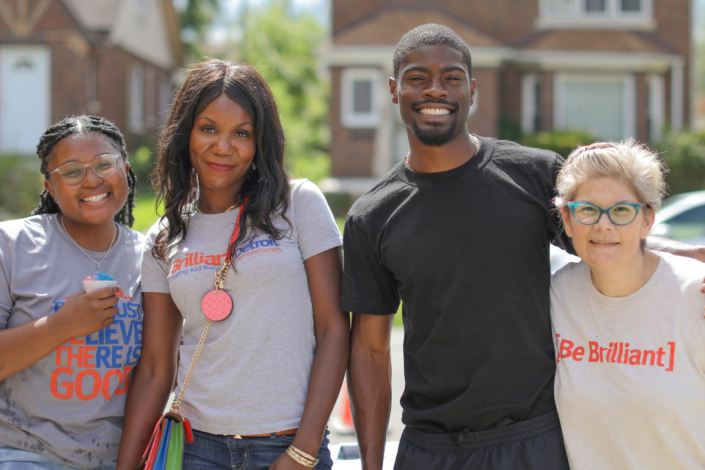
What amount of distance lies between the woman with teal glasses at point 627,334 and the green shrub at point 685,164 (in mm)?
15733

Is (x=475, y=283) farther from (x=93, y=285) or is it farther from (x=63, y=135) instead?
(x=63, y=135)

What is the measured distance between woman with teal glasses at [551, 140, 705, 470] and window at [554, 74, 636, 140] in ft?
58.0

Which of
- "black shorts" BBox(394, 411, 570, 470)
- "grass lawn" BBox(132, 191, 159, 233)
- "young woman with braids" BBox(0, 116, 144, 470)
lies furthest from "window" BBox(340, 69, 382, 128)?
"black shorts" BBox(394, 411, 570, 470)

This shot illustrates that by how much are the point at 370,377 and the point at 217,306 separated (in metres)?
0.72

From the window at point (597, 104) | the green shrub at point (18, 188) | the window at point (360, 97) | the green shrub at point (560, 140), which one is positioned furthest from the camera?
the window at point (597, 104)

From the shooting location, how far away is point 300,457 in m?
2.37

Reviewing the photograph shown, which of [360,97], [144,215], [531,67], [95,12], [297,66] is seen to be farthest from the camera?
[297,66]

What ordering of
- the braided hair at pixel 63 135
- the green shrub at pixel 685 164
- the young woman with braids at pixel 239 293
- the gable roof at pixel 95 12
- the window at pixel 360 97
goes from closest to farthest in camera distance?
the young woman with braids at pixel 239 293 < the braided hair at pixel 63 135 < the green shrub at pixel 685 164 < the window at pixel 360 97 < the gable roof at pixel 95 12

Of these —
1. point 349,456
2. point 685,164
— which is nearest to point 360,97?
point 685,164

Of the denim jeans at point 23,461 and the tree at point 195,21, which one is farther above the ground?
the tree at point 195,21

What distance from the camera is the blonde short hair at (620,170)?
2287 millimetres

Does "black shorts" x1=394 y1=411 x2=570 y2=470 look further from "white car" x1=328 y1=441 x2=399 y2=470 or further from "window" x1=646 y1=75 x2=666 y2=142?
"window" x1=646 y1=75 x2=666 y2=142

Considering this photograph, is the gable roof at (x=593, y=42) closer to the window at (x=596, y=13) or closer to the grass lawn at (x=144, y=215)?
the window at (x=596, y=13)

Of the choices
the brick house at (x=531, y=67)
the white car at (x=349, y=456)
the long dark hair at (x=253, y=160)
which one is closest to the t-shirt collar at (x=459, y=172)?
the long dark hair at (x=253, y=160)
